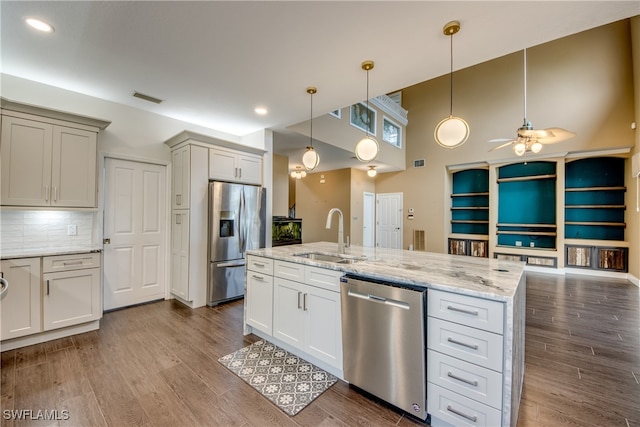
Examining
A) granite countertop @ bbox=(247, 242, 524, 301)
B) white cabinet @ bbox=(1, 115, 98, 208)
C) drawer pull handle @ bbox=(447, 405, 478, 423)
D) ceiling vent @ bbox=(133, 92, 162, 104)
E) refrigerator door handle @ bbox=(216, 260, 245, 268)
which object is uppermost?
ceiling vent @ bbox=(133, 92, 162, 104)

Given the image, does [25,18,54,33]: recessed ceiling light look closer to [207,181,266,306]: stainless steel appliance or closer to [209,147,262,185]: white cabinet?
[209,147,262,185]: white cabinet

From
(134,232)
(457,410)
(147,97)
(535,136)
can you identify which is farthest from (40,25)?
(535,136)

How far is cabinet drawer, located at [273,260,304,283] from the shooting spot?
2.33 metres

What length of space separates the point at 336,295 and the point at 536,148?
14.9 ft

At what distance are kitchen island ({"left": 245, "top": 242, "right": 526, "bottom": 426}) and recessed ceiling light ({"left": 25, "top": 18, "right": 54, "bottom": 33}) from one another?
2.58m

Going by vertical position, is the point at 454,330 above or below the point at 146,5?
below

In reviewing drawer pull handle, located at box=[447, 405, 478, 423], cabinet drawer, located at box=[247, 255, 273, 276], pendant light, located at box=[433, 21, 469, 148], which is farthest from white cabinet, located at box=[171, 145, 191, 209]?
drawer pull handle, located at box=[447, 405, 478, 423]

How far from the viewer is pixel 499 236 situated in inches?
282

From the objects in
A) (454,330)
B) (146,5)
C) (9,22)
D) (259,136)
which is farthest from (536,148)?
(9,22)

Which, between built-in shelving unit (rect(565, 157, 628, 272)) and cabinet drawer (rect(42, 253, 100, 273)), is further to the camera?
built-in shelving unit (rect(565, 157, 628, 272))

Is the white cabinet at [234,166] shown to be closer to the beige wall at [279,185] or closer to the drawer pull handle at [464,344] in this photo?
the beige wall at [279,185]

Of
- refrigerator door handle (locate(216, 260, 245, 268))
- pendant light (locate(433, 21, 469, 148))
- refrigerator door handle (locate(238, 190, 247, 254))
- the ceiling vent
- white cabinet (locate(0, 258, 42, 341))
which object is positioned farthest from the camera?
refrigerator door handle (locate(238, 190, 247, 254))

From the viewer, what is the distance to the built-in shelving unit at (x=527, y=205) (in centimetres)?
657

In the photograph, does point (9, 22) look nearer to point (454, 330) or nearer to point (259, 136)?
point (259, 136)
